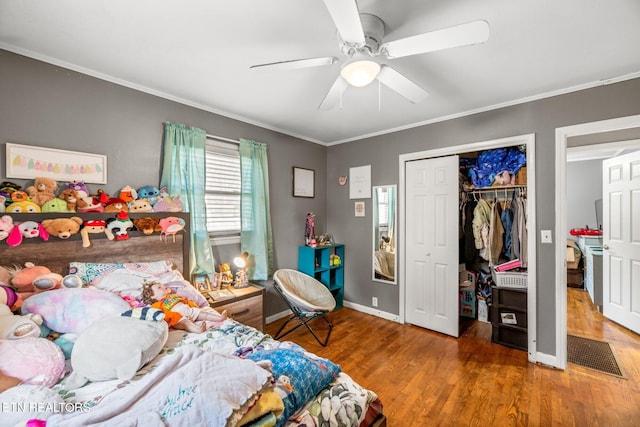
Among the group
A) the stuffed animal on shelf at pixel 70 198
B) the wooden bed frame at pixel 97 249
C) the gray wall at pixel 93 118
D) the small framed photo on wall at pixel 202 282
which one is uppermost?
Result: the gray wall at pixel 93 118

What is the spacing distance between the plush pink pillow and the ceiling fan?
166cm

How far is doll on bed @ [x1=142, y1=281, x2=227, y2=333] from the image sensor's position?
5.46 ft

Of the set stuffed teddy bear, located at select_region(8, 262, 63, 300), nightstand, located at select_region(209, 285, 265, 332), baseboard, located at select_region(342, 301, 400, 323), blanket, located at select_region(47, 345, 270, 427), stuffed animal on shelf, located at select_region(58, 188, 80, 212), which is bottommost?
baseboard, located at select_region(342, 301, 400, 323)

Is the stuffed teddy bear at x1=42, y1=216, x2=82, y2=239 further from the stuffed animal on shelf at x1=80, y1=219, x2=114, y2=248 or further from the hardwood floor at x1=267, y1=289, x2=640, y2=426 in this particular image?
the hardwood floor at x1=267, y1=289, x2=640, y2=426

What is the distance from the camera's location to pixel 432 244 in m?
3.16

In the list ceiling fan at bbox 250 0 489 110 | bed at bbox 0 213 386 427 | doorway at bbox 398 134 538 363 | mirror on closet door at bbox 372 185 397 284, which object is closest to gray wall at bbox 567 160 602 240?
doorway at bbox 398 134 538 363

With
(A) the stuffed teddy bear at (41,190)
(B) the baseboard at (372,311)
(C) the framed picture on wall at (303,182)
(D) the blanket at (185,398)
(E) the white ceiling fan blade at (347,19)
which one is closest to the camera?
(D) the blanket at (185,398)

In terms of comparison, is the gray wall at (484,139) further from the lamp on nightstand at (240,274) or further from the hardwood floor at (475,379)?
the lamp on nightstand at (240,274)

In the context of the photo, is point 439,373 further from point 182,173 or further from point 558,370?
point 182,173

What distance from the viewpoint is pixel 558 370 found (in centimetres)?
233

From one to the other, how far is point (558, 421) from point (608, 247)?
266 centimetres

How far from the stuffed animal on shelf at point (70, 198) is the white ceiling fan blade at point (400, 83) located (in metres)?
2.24

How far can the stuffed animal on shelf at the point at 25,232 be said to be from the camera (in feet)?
5.43

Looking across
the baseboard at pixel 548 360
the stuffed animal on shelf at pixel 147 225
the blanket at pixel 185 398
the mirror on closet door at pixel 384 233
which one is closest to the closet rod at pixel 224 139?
the stuffed animal on shelf at pixel 147 225
